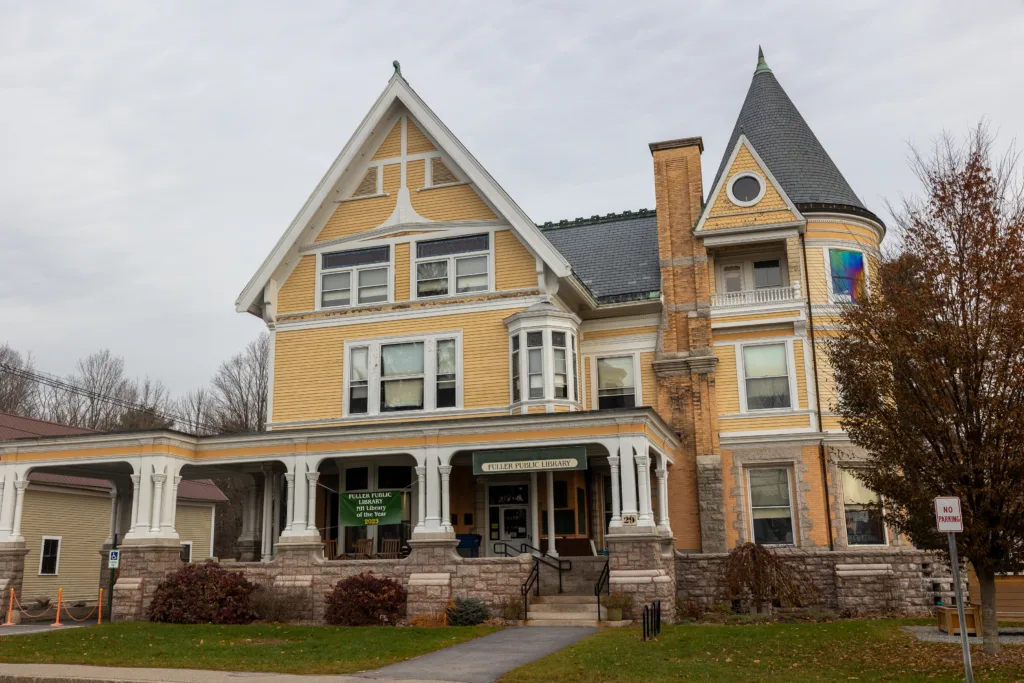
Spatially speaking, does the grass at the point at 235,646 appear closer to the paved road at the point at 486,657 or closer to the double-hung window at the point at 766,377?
the paved road at the point at 486,657

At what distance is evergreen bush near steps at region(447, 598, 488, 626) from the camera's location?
763 inches

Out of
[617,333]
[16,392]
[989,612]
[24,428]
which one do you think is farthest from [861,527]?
[16,392]

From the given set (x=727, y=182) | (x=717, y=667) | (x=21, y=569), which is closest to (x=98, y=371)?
(x=21, y=569)

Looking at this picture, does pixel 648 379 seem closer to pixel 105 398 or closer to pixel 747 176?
pixel 747 176

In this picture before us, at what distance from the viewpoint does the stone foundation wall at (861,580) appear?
22172 millimetres

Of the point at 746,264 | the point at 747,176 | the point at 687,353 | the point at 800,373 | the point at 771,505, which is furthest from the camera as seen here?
the point at 746,264

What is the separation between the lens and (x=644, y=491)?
19.8m

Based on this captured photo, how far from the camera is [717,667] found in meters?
13.1

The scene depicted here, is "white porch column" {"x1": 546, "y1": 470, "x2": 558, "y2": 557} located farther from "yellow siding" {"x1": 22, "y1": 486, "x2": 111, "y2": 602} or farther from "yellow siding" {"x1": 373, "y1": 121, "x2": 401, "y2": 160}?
"yellow siding" {"x1": 22, "y1": 486, "x2": 111, "y2": 602}

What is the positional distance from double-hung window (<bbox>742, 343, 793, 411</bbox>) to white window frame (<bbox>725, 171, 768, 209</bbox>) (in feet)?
A: 13.0

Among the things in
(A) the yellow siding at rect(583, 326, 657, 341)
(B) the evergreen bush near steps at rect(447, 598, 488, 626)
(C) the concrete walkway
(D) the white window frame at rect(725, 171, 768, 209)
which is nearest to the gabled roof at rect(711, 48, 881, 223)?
(D) the white window frame at rect(725, 171, 768, 209)

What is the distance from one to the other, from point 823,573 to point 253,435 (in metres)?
14.7

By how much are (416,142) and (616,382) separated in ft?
29.3

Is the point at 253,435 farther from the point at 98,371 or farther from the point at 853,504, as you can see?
the point at 98,371
